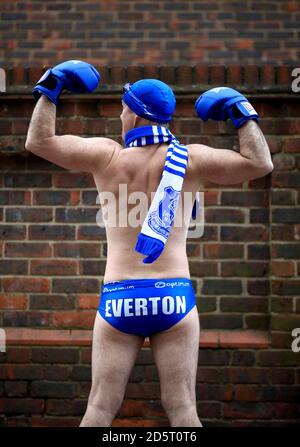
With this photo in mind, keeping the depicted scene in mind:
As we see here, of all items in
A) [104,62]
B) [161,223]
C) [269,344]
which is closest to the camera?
[161,223]

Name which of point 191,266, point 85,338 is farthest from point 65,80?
point 85,338

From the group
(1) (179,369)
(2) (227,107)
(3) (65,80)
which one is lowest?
(1) (179,369)

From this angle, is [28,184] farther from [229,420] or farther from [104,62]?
[229,420]

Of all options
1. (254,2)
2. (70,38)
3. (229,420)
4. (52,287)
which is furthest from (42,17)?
(229,420)

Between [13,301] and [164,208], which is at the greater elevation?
[164,208]

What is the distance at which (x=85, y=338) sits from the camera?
3.73 m

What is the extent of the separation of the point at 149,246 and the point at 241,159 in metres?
0.56

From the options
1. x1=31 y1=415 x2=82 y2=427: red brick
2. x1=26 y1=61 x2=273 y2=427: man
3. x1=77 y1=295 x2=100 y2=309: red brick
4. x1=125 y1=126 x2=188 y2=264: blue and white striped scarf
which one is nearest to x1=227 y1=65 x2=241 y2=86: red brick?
x1=26 y1=61 x2=273 y2=427: man

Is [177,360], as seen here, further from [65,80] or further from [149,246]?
[65,80]

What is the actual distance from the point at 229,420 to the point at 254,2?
3.41m

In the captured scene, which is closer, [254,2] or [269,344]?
[269,344]

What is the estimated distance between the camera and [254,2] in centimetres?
497

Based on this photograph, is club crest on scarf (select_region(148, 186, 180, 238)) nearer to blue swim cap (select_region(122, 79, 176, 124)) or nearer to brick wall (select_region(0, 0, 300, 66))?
blue swim cap (select_region(122, 79, 176, 124))

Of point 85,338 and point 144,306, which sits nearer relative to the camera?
point 144,306
